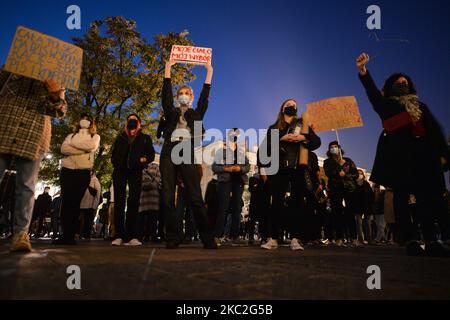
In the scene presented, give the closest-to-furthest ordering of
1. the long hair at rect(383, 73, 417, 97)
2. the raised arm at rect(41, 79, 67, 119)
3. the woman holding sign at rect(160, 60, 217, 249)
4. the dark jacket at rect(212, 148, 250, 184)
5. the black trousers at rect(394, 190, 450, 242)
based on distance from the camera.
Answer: the raised arm at rect(41, 79, 67, 119), the black trousers at rect(394, 190, 450, 242), the long hair at rect(383, 73, 417, 97), the woman holding sign at rect(160, 60, 217, 249), the dark jacket at rect(212, 148, 250, 184)

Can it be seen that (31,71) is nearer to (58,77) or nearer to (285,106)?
(58,77)

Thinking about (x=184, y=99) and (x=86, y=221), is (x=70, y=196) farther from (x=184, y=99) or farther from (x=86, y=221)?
(x=86, y=221)

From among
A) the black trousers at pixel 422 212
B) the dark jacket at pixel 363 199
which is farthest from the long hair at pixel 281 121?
the dark jacket at pixel 363 199

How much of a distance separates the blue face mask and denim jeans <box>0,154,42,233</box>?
7.02 ft

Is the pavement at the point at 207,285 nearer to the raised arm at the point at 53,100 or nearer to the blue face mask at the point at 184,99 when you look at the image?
the raised arm at the point at 53,100

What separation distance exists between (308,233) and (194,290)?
6.38 m

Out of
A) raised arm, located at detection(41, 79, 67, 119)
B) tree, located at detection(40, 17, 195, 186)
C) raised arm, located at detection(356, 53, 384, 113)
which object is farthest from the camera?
tree, located at detection(40, 17, 195, 186)

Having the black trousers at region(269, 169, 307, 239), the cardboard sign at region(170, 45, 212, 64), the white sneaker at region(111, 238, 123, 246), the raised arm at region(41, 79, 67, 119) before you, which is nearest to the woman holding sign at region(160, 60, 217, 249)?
the cardboard sign at region(170, 45, 212, 64)

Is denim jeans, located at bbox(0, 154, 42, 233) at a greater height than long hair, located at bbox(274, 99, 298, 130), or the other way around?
long hair, located at bbox(274, 99, 298, 130)

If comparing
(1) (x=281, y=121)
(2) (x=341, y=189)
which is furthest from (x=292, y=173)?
(2) (x=341, y=189)

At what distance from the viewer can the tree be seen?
16.1 meters

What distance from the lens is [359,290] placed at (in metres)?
1.52

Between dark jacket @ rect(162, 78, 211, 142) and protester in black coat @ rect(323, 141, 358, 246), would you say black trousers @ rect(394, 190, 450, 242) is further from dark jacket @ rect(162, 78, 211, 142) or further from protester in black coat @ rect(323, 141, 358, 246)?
protester in black coat @ rect(323, 141, 358, 246)
